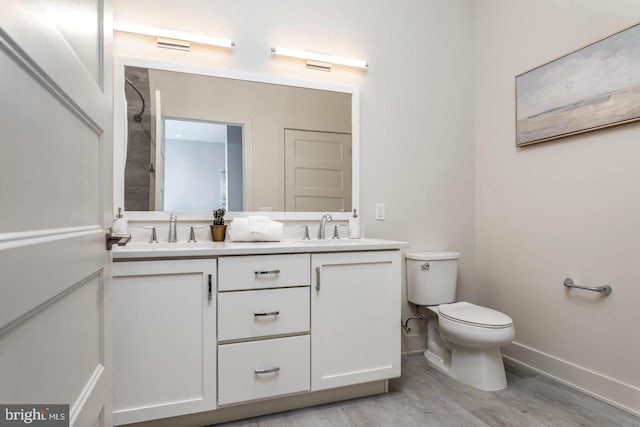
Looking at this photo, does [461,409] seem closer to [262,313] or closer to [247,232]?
[262,313]

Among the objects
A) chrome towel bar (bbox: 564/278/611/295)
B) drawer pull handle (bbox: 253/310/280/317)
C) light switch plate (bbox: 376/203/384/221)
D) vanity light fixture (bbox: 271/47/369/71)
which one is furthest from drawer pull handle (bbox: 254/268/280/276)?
chrome towel bar (bbox: 564/278/611/295)

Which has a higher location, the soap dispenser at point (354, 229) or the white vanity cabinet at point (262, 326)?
the soap dispenser at point (354, 229)

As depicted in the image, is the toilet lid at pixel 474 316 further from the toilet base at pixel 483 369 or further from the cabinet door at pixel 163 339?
the cabinet door at pixel 163 339

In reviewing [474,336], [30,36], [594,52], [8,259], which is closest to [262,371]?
[474,336]

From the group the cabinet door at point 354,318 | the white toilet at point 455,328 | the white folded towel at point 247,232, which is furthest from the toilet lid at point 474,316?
the white folded towel at point 247,232

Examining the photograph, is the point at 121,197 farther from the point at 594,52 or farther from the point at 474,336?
the point at 594,52

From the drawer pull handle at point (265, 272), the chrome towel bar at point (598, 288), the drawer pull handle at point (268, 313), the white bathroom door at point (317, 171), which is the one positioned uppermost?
the white bathroom door at point (317, 171)

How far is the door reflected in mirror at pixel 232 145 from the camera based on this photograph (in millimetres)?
1795

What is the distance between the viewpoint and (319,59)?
210 centimetres

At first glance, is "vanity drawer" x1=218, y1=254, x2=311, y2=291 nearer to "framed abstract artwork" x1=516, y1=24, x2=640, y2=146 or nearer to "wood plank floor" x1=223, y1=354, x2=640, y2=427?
"wood plank floor" x1=223, y1=354, x2=640, y2=427

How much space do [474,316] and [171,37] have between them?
226cm

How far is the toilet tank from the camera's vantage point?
7.18 ft

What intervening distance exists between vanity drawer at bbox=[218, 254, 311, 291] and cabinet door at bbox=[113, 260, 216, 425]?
0.20 feet

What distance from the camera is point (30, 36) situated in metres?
0.43
